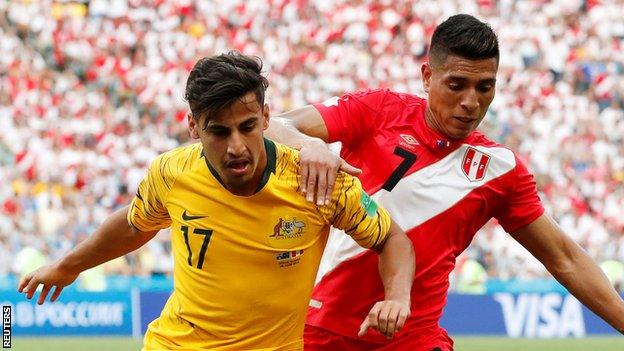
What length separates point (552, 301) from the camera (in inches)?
771

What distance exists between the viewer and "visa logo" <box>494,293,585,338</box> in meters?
19.5

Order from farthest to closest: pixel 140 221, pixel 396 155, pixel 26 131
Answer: pixel 26 131, pixel 396 155, pixel 140 221

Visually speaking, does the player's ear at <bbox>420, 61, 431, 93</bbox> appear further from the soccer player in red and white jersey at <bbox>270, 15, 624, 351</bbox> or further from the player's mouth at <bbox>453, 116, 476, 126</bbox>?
the player's mouth at <bbox>453, 116, 476, 126</bbox>

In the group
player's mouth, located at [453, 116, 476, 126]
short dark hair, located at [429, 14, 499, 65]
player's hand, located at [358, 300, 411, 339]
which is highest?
short dark hair, located at [429, 14, 499, 65]

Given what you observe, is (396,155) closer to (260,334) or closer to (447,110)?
(447,110)

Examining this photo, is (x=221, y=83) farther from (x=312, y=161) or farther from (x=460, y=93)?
(x=460, y=93)

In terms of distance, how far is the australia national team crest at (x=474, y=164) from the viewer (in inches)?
241

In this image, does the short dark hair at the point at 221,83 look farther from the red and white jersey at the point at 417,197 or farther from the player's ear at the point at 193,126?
the red and white jersey at the point at 417,197

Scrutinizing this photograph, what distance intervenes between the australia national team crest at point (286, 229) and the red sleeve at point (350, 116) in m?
0.78

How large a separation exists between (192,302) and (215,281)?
0.15 m

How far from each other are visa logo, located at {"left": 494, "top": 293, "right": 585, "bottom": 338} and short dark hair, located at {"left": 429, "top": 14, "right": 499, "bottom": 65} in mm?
13730

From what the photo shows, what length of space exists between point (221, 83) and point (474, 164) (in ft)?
5.14

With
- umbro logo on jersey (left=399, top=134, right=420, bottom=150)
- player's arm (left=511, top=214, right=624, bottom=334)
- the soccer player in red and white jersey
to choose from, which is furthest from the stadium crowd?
umbro logo on jersey (left=399, top=134, right=420, bottom=150)

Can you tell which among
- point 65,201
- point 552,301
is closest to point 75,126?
point 65,201
